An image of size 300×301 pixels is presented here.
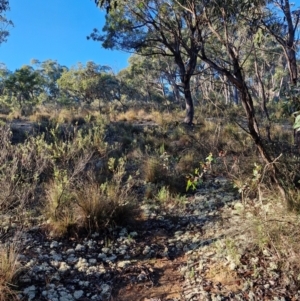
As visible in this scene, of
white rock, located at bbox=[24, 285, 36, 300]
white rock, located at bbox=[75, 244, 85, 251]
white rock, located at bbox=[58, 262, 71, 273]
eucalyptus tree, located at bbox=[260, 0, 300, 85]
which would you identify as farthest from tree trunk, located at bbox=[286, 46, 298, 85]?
white rock, located at bbox=[24, 285, 36, 300]

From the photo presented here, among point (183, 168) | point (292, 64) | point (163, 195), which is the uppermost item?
point (292, 64)

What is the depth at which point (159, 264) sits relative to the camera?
3172 mm

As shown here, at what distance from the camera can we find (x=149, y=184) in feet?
17.6

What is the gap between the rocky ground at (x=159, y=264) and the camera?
102 inches

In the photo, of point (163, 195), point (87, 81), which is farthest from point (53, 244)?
point (87, 81)

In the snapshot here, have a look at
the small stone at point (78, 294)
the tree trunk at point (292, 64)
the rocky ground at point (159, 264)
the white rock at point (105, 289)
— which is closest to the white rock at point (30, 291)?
the rocky ground at point (159, 264)

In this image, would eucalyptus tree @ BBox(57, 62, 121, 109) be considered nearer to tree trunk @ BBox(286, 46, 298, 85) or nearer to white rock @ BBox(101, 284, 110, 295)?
tree trunk @ BBox(286, 46, 298, 85)

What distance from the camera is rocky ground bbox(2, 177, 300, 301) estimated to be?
258cm

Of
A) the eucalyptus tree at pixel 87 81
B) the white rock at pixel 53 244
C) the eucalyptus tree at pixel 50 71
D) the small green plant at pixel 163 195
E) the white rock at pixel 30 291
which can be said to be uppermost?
the eucalyptus tree at pixel 50 71

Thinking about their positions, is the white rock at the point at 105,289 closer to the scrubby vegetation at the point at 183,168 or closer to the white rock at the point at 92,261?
the white rock at the point at 92,261

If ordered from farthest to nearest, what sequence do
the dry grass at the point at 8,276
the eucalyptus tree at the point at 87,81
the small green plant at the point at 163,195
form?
the eucalyptus tree at the point at 87,81 < the small green plant at the point at 163,195 < the dry grass at the point at 8,276

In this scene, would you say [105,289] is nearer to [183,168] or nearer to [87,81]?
[183,168]

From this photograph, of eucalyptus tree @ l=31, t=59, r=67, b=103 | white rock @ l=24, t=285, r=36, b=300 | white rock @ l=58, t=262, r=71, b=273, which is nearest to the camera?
white rock @ l=24, t=285, r=36, b=300

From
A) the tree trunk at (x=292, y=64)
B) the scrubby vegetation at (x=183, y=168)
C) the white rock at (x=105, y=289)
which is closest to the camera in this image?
the white rock at (x=105, y=289)
